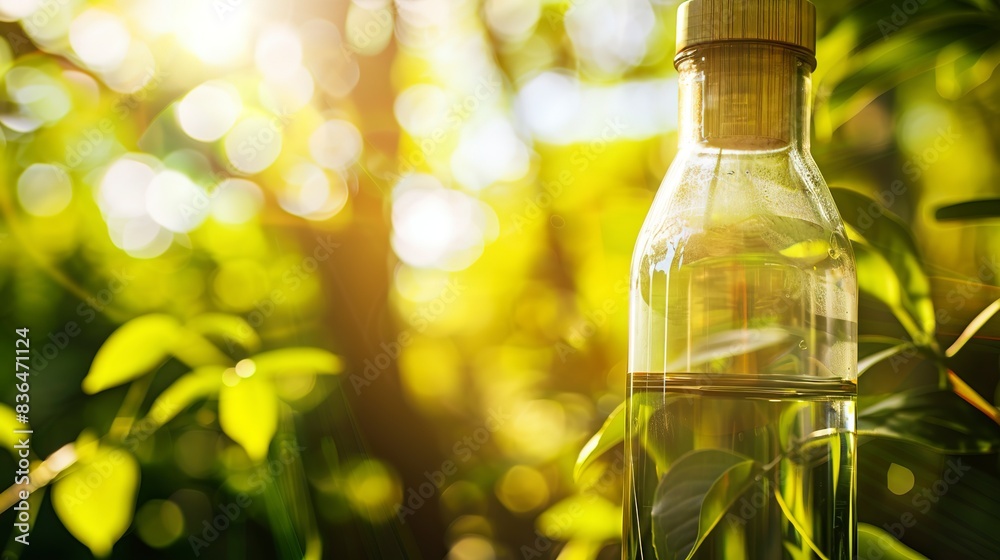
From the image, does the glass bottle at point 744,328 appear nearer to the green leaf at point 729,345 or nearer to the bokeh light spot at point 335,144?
the green leaf at point 729,345

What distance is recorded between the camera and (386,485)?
25.7 inches

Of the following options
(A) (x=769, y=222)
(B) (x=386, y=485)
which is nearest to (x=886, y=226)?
(A) (x=769, y=222)

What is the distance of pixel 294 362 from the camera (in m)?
0.60

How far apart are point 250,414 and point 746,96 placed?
0.40 metres

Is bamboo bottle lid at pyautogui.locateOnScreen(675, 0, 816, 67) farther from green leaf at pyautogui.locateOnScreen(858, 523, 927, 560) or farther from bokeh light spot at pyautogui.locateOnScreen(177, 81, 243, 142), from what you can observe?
bokeh light spot at pyautogui.locateOnScreen(177, 81, 243, 142)

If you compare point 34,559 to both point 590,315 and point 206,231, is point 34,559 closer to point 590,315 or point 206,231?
point 206,231

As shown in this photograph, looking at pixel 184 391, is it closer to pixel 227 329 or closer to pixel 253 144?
pixel 227 329

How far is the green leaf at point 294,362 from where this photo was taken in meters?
0.60

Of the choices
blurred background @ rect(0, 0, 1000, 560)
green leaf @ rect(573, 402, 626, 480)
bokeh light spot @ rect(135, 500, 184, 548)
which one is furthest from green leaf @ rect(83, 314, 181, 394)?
green leaf @ rect(573, 402, 626, 480)

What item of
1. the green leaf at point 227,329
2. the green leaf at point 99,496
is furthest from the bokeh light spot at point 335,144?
the green leaf at point 99,496

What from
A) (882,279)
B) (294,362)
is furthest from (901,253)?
(294,362)

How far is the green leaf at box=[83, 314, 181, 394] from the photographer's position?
57 cm

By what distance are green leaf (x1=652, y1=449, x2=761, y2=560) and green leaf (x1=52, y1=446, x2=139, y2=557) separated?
0.41 meters

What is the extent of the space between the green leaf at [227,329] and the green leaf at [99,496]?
109 millimetres
